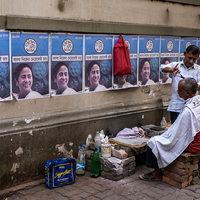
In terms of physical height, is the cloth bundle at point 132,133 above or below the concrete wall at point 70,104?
below

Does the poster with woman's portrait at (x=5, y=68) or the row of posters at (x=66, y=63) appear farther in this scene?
the row of posters at (x=66, y=63)

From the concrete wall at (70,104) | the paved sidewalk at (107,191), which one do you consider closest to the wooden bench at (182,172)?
the paved sidewalk at (107,191)

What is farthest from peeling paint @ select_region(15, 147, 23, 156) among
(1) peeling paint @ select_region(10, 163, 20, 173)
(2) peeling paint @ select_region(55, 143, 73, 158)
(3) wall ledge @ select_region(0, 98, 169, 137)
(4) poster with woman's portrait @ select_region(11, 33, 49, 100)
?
(4) poster with woman's portrait @ select_region(11, 33, 49, 100)

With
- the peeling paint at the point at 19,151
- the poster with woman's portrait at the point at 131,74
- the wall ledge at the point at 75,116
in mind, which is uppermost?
the poster with woman's portrait at the point at 131,74

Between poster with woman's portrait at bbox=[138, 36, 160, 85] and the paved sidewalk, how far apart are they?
236 centimetres

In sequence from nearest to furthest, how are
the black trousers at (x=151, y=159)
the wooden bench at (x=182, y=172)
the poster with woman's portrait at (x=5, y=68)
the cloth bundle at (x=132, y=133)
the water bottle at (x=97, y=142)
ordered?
the poster with woman's portrait at (x=5, y=68), the wooden bench at (x=182, y=172), the black trousers at (x=151, y=159), the water bottle at (x=97, y=142), the cloth bundle at (x=132, y=133)

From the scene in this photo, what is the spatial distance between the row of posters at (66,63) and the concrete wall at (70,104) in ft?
0.43

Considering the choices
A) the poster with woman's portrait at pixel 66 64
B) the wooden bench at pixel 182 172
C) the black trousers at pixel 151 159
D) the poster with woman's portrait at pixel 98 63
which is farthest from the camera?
the poster with woman's portrait at pixel 98 63

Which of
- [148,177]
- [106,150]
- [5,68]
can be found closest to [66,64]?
[5,68]

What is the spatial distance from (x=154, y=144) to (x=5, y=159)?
89.1 inches

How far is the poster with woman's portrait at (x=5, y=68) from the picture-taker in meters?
4.47

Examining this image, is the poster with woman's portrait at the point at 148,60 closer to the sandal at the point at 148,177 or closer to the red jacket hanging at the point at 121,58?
the red jacket hanging at the point at 121,58

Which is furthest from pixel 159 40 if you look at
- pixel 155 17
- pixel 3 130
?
pixel 3 130

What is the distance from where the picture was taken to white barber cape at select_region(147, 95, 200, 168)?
471cm
